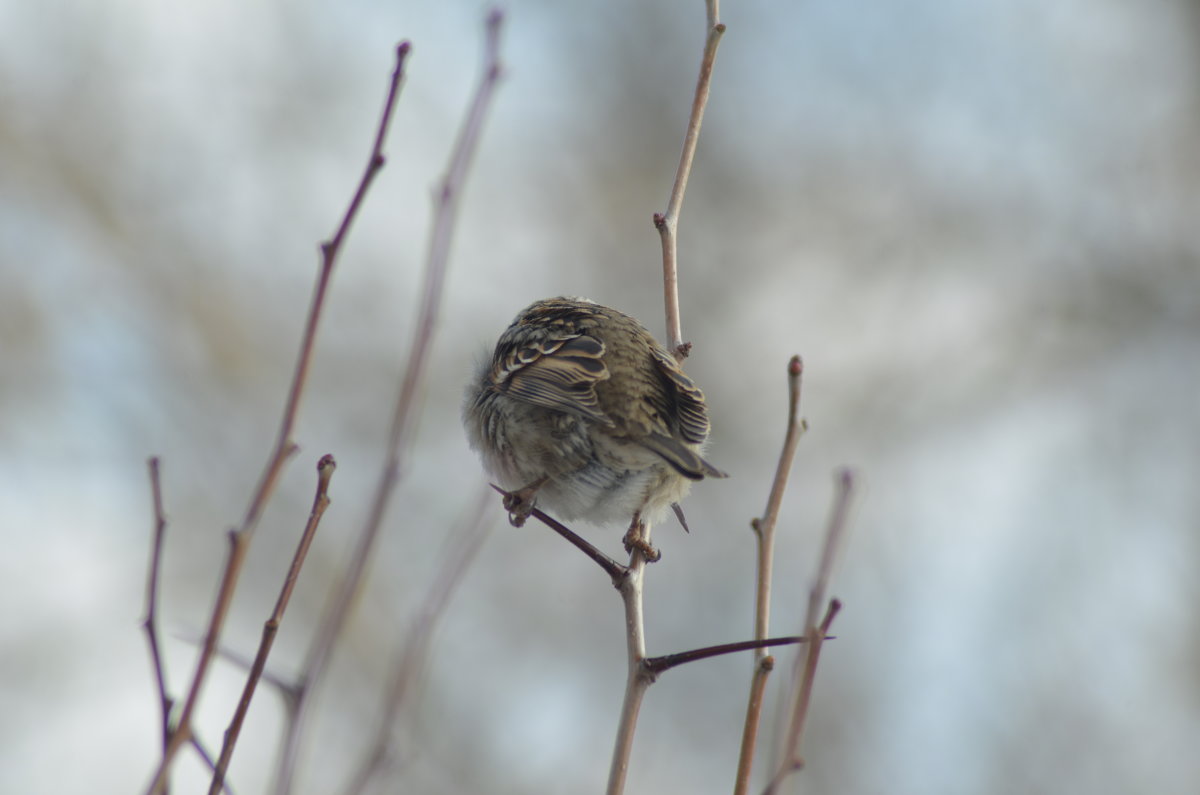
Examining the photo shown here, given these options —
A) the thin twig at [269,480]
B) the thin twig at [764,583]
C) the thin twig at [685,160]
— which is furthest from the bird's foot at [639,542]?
the thin twig at [269,480]

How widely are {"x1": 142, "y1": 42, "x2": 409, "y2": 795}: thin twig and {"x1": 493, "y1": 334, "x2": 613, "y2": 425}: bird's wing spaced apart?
1818 millimetres

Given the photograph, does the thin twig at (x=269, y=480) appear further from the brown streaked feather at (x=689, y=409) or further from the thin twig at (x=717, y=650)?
the brown streaked feather at (x=689, y=409)

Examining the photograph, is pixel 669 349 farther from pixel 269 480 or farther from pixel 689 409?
pixel 269 480

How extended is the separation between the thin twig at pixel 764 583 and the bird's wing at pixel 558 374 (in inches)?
56.5

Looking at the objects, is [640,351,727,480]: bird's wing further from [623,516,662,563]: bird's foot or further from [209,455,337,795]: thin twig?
[209,455,337,795]: thin twig

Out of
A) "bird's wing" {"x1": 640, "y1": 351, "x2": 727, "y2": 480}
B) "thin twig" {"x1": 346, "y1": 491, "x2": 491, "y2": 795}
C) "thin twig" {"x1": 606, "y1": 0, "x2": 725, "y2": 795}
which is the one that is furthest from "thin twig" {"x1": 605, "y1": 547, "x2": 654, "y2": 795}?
"bird's wing" {"x1": 640, "y1": 351, "x2": 727, "y2": 480}

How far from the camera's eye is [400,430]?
2016mm

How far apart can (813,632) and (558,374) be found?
204cm

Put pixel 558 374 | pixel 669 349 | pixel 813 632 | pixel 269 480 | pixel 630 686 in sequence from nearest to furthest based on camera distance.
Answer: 1. pixel 269 480
2. pixel 813 632
3. pixel 630 686
4. pixel 669 349
5. pixel 558 374

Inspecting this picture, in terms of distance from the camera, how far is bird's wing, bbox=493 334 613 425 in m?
3.60

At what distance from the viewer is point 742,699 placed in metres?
10.3

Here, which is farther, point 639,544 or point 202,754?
point 639,544

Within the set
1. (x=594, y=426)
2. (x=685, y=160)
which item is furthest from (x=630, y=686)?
(x=594, y=426)

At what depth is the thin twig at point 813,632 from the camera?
1771mm
